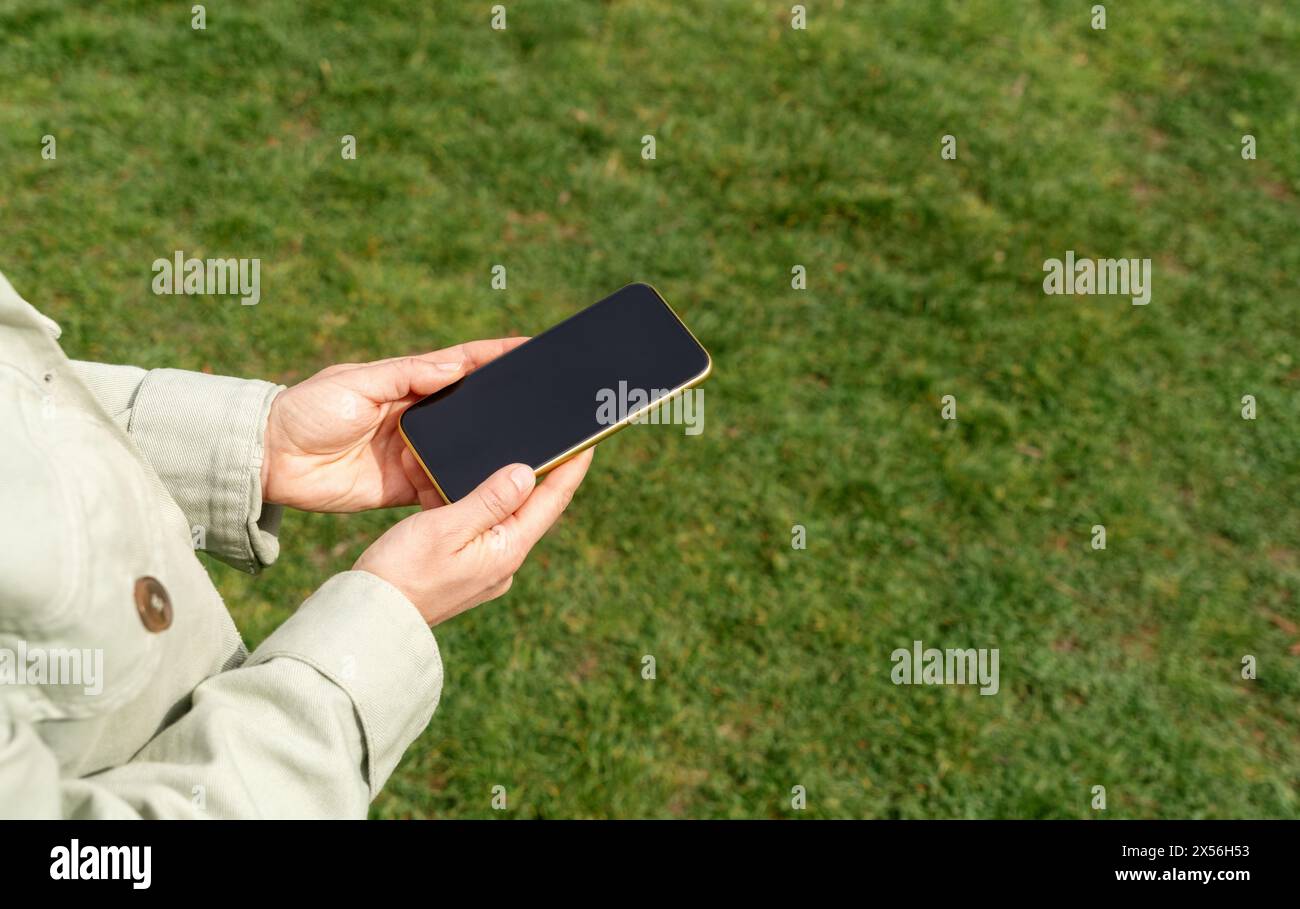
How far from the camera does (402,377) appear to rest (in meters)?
2.49

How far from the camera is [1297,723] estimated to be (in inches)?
135

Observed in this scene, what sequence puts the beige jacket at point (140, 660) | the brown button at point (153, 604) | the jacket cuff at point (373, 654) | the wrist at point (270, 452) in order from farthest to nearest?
the wrist at point (270, 452)
the jacket cuff at point (373, 654)
the brown button at point (153, 604)
the beige jacket at point (140, 660)

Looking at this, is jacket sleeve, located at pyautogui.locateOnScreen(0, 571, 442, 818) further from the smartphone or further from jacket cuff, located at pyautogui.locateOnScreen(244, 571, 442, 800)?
the smartphone

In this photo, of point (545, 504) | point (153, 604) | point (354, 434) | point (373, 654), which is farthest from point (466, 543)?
point (153, 604)

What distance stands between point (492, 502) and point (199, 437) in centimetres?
65

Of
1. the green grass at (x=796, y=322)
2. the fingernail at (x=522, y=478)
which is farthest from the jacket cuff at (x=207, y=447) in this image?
the green grass at (x=796, y=322)

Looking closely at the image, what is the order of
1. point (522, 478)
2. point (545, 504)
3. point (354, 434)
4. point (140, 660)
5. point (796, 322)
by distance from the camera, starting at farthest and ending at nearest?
1. point (796, 322)
2. point (354, 434)
3. point (545, 504)
4. point (522, 478)
5. point (140, 660)

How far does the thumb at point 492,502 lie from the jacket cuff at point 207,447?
0.46 m

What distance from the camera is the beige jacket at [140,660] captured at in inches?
51.8

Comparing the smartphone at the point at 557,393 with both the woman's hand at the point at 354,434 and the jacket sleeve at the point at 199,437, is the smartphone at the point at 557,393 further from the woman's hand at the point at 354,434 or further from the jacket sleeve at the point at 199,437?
the jacket sleeve at the point at 199,437

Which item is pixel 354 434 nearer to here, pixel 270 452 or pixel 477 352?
pixel 270 452

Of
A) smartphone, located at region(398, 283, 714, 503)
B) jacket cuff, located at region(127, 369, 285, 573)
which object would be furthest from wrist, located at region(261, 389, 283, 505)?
smartphone, located at region(398, 283, 714, 503)

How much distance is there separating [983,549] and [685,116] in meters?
2.70

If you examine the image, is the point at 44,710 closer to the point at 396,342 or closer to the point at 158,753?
the point at 158,753
